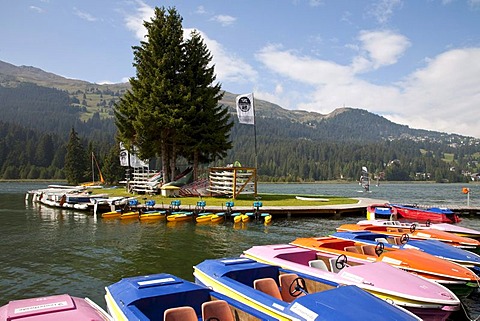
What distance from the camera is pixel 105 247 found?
21547 millimetres

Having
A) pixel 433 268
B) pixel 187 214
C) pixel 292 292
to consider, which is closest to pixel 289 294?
pixel 292 292

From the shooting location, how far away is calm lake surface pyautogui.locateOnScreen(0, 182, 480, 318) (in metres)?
14.9

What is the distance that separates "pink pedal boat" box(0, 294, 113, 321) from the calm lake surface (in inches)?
231

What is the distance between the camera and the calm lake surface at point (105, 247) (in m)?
14.9

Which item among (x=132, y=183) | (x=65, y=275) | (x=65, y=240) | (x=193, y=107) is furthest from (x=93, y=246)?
(x=132, y=183)

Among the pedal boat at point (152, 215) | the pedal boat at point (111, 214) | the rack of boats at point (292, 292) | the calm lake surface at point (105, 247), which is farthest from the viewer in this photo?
the pedal boat at point (111, 214)

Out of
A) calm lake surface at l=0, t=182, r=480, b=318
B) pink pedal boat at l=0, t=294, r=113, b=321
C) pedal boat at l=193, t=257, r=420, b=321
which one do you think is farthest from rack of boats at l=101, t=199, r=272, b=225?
pink pedal boat at l=0, t=294, r=113, b=321

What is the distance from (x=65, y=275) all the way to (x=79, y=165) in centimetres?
9937

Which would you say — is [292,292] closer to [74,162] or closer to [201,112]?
[201,112]

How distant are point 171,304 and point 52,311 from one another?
87.5 inches

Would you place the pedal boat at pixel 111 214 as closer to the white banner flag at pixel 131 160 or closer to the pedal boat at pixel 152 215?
the pedal boat at pixel 152 215

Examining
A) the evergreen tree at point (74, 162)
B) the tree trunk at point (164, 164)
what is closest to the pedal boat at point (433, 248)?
the tree trunk at point (164, 164)

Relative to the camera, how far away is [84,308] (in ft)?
23.7

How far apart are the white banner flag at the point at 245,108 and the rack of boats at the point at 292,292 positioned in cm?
2740
